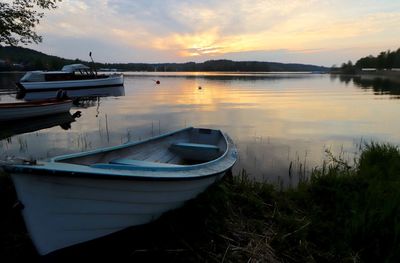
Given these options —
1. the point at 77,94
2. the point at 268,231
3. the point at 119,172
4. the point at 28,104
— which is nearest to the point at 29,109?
the point at 28,104

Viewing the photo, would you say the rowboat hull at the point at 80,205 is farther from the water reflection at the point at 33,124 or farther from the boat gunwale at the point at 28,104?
the boat gunwale at the point at 28,104

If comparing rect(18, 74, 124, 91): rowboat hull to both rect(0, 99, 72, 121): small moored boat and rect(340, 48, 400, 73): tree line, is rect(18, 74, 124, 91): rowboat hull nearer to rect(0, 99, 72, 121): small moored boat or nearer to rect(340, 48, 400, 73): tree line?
rect(0, 99, 72, 121): small moored boat

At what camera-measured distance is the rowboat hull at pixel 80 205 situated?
3.48 metres

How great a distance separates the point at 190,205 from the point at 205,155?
97.0 inches

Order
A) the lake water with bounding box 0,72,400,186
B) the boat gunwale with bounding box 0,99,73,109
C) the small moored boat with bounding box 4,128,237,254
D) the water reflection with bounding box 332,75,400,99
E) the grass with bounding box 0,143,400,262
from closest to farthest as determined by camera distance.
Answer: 1. the small moored boat with bounding box 4,128,237,254
2. the grass with bounding box 0,143,400,262
3. the lake water with bounding box 0,72,400,186
4. the boat gunwale with bounding box 0,99,73,109
5. the water reflection with bounding box 332,75,400,99

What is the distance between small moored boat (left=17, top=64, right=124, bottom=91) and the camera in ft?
113

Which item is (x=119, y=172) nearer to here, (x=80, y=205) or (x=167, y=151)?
(x=80, y=205)

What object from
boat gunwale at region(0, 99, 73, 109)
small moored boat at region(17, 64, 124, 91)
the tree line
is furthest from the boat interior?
the tree line

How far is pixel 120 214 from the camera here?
4.11 metres

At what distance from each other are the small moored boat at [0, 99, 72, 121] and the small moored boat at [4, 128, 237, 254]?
13.4 metres

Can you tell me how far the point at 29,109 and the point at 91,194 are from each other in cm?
1560

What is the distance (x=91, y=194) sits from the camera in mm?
3719

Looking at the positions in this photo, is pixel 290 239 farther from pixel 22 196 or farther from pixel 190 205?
pixel 22 196

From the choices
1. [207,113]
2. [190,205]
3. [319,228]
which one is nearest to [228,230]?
[190,205]
